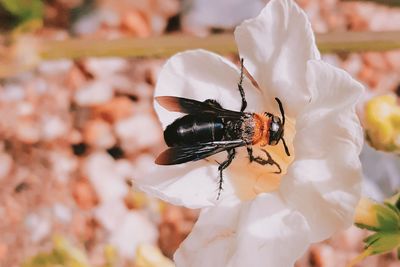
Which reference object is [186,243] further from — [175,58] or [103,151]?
[103,151]

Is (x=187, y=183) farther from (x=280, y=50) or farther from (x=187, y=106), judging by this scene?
(x=280, y=50)

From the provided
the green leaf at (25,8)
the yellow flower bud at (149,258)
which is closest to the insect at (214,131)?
the yellow flower bud at (149,258)

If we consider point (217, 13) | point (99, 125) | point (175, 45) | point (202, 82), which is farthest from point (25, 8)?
point (202, 82)

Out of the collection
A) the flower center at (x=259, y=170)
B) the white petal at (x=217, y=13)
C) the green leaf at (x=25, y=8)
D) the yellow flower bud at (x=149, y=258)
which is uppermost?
the flower center at (x=259, y=170)

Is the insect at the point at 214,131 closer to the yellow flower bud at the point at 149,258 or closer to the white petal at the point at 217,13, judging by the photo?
the yellow flower bud at the point at 149,258

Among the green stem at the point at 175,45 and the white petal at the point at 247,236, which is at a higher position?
the white petal at the point at 247,236

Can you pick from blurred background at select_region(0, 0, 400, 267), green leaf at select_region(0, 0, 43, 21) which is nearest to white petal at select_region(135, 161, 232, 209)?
blurred background at select_region(0, 0, 400, 267)
